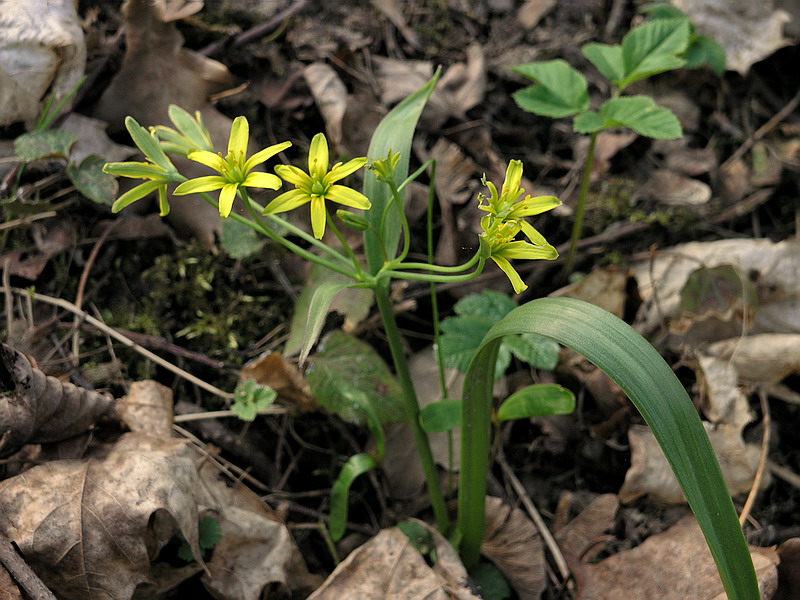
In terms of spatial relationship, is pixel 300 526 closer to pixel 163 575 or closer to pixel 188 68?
pixel 163 575

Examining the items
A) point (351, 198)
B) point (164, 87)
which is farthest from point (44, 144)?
point (351, 198)

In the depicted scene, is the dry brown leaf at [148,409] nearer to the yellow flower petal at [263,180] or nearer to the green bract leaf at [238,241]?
the green bract leaf at [238,241]

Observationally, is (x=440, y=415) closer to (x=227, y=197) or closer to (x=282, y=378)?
(x=282, y=378)

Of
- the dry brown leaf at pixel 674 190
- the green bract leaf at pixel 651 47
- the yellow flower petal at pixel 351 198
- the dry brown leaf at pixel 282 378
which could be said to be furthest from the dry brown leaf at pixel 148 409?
the dry brown leaf at pixel 674 190

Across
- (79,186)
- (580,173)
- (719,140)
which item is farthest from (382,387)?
(719,140)

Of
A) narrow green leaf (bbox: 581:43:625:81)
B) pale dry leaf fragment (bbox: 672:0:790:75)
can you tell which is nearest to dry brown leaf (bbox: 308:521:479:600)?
narrow green leaf (bbox: 581:43:625:81)

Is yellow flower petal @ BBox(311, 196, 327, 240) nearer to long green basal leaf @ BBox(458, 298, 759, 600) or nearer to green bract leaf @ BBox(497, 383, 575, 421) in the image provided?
long green basal leaf @ BBox(458, 298, 759, 600)
